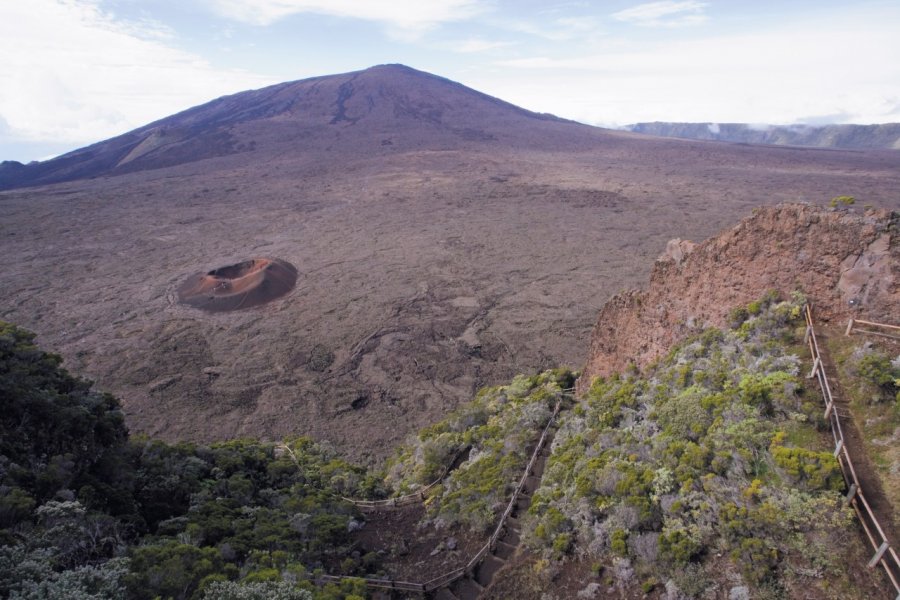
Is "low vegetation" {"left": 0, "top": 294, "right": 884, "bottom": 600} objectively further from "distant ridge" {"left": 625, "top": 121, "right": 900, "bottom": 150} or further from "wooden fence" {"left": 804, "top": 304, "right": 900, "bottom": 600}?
"distant ridge" {"left": 625, "top": 121, "right": 900, "bottom": 150}

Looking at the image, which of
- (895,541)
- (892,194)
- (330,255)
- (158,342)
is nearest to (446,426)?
(895,541)

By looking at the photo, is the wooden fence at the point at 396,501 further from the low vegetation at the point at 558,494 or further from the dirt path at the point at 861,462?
the dirt path at the point at 861,462

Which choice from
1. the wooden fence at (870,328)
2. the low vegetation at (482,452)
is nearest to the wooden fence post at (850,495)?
the wooden fence at (870,328)

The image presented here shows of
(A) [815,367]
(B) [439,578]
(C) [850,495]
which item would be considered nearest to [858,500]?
(C) [850,495]

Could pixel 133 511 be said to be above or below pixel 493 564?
above

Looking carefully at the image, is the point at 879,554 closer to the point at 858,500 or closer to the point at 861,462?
the point at 858,500

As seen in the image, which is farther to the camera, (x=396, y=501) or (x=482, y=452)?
(x=482, y=452)

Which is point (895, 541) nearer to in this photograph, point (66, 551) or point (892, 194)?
point (66, 551)
